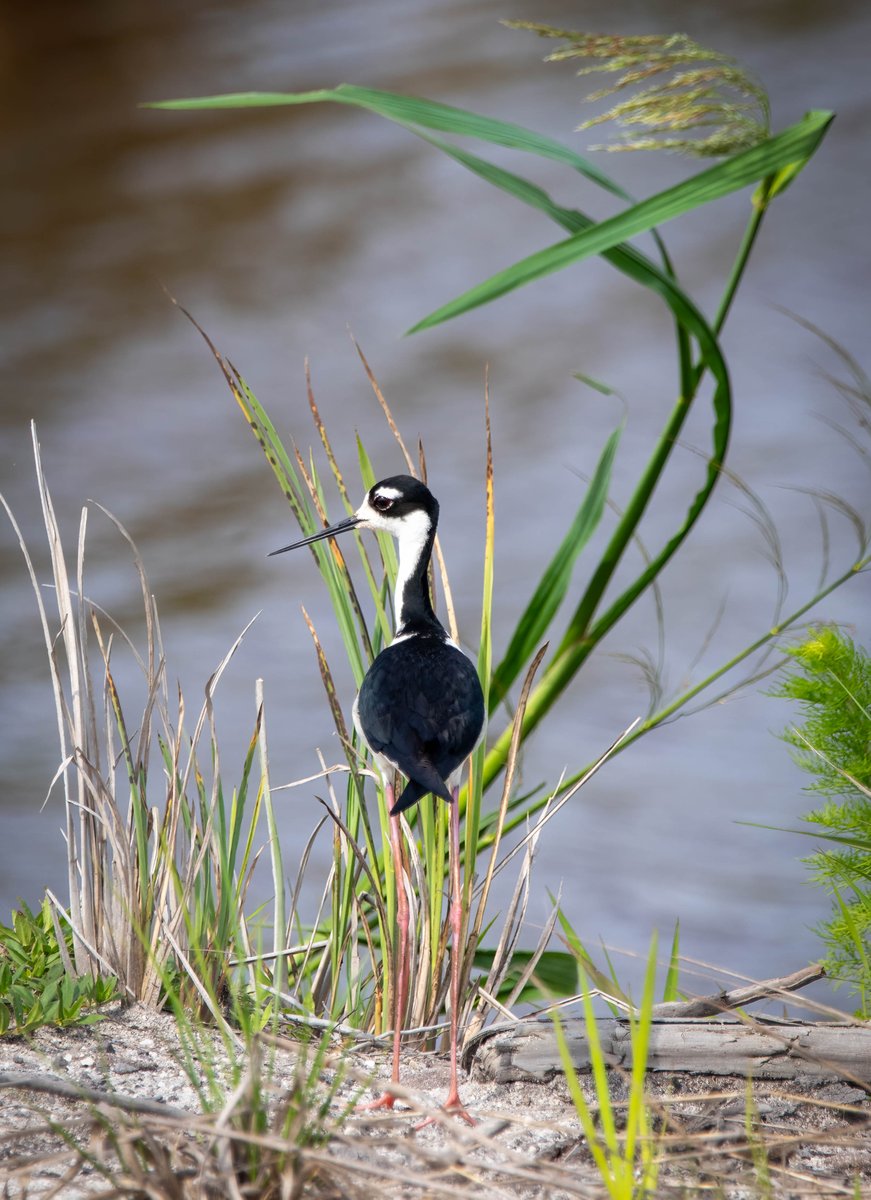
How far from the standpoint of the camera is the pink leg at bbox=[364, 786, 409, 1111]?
100 cm

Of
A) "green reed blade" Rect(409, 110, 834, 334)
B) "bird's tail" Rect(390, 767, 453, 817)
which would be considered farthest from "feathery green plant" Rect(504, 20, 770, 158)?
"bird's tail" Rect(390, 767, 453, 817)

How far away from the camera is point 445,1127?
75 cm

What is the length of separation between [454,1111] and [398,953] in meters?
0.18

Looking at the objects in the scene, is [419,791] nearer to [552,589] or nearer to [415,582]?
[415,582]

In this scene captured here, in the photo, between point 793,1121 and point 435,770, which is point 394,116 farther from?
point 793,1121

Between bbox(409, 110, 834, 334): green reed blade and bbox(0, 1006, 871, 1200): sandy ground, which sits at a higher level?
bbox(409, 110, 834, 334): green reed blade

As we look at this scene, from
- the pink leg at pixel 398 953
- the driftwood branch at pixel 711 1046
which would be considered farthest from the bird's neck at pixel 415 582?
the driftwood branch at pixel 711 1046

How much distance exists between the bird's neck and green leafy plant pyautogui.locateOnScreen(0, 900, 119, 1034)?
454 mm

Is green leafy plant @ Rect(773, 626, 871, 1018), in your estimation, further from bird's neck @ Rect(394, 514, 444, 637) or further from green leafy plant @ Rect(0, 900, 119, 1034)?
green leafy plant @ Rect(0, 900, 119, 1034)

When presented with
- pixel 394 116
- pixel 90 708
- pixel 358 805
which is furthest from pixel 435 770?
pixel 394 116

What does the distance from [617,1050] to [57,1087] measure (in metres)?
0.47

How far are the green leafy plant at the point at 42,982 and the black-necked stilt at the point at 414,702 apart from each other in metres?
0.29

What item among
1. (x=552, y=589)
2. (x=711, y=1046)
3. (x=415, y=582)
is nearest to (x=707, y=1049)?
(x=711, y=1046)

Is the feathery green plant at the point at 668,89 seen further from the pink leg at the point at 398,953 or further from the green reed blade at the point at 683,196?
the pink leg at the point at 398,953
